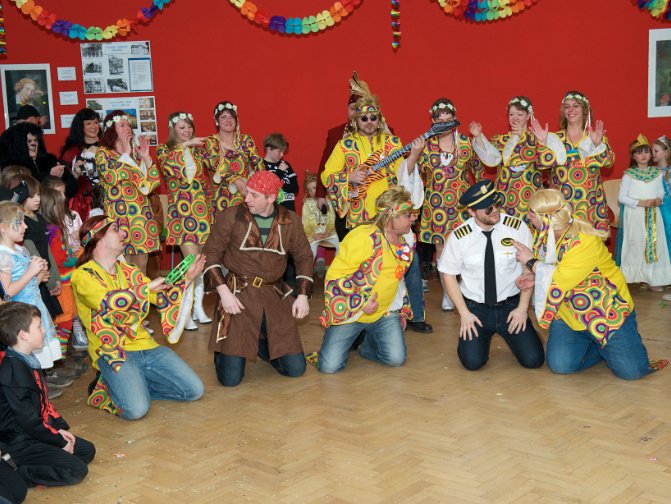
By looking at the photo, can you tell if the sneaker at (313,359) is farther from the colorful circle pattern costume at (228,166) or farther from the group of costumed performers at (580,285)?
the colorful circle pattern costume at (228,166)

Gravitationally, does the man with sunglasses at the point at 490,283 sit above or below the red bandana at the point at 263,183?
below

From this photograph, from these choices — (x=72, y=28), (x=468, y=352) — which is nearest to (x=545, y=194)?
(x=468, y=352)

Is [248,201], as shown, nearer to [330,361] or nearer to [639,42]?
[330,361]

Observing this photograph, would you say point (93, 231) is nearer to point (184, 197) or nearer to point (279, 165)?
point (184, 197)

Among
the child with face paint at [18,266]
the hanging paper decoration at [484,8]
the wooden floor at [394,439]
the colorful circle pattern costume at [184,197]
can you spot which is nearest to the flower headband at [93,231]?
the child with face paint at [18,266]

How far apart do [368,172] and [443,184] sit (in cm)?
80

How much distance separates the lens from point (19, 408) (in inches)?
132

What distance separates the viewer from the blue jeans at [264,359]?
4.69 meters

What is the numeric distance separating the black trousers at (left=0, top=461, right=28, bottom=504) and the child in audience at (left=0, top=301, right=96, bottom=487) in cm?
11

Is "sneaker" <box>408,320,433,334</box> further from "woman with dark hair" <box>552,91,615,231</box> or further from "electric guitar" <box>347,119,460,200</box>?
"woman with dark hair" <box>552,91,615,231</box>

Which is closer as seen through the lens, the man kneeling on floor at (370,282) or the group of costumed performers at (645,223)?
the man kneeling on floor at (370,282)

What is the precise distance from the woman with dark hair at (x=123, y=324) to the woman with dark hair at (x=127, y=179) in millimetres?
1454

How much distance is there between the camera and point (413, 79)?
7.80m

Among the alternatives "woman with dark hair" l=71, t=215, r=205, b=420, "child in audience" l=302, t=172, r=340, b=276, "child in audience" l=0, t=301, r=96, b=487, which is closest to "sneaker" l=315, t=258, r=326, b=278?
"child in audience" l=302, t=172, r=340, b=276
